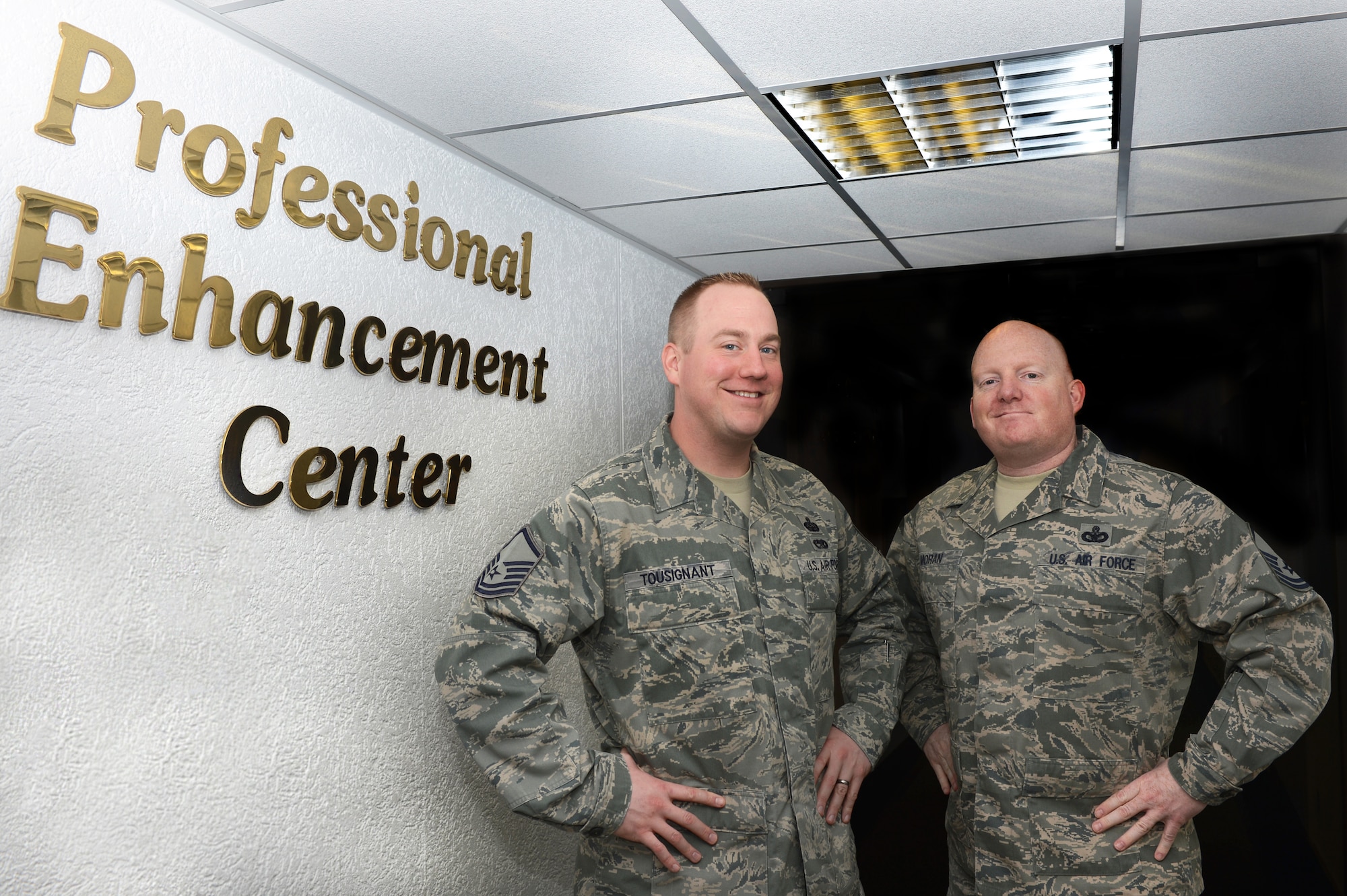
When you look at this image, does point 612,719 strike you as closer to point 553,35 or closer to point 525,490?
point 525,490

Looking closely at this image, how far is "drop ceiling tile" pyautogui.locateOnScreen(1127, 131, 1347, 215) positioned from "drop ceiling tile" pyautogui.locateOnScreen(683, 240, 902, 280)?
34.6 inches

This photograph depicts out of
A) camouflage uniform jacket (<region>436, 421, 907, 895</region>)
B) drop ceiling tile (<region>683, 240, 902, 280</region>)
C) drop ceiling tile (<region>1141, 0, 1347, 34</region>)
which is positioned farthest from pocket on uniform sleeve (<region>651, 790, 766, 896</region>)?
drop ceiling tile (<region>683, 240, 902, 280</region>)

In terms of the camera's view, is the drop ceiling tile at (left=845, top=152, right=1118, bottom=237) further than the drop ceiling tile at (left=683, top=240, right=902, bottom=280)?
No

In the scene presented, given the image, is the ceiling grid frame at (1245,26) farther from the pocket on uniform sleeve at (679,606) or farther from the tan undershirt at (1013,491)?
the pocket on uniform sleeve at (679,606)

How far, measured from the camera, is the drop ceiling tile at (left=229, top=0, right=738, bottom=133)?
148 centimetres

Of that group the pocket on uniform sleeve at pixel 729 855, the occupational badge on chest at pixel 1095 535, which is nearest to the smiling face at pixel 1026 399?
the occupational badge on chest at pixel 1095 535

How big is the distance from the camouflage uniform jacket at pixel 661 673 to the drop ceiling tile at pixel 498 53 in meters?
0.72

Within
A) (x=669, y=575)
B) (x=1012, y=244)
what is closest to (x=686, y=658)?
(x=669, y=575)

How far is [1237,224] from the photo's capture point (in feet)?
9.59

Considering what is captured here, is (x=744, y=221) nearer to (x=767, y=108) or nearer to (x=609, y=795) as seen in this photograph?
(x=767, y=108)

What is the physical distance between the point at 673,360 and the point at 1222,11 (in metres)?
1.15

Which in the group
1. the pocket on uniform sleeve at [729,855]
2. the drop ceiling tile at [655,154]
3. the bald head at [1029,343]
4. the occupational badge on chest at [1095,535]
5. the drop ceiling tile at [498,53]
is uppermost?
the drop ceiling tile at [655,154]

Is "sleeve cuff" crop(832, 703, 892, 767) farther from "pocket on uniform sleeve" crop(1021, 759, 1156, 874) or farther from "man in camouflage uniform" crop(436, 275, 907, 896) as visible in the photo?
"pocket on uniform sleeve" crop(1021, 759, 1156, 874)

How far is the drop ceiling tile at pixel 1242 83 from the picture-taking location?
5.27ft
